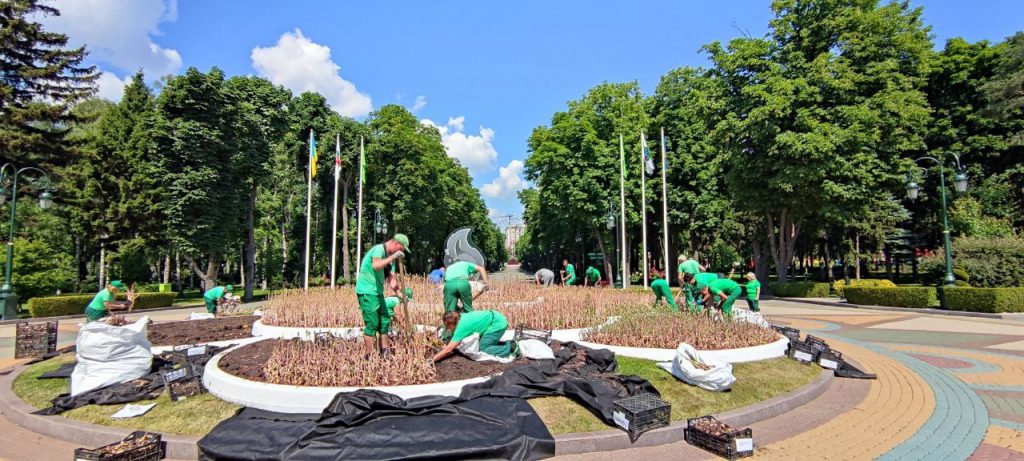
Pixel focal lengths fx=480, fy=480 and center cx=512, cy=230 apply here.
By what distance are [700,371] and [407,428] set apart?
159 inches

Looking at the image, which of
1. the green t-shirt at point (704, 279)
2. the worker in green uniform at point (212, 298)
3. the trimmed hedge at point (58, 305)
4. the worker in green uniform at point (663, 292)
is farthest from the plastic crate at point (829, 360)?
the trimmed hedge at point (58, 305)

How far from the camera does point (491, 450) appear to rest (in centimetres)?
462

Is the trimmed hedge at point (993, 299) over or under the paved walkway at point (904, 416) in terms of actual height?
over

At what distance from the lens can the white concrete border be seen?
570cm

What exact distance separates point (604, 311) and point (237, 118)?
27.7 meters

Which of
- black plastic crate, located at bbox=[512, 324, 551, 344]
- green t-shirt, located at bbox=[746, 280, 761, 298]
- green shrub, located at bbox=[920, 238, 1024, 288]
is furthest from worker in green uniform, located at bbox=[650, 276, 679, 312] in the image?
green shrub, located at bbox=[920, 238, 1024, 288]

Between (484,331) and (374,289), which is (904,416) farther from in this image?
(374,289)

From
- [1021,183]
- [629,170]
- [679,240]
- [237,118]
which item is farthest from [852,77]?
[237,118]

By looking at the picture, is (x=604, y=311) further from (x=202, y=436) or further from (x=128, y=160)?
(x=128, y=160)

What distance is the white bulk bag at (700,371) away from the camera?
6.47m

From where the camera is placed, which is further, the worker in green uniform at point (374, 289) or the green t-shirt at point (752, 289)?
the green t-shirt at point (752, 289)

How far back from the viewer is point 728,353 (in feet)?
26.5

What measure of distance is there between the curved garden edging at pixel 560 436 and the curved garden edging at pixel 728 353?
4.86ft

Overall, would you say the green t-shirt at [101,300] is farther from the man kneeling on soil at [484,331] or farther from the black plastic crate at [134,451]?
the man kneeling on soil at [484,331]
